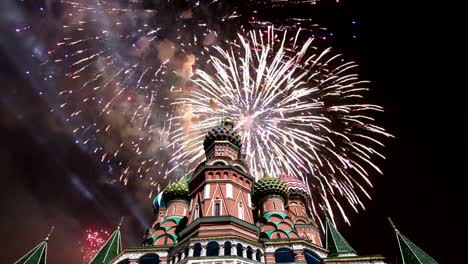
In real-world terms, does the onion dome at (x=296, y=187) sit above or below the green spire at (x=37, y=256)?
above

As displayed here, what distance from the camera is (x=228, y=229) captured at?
22344 millimetres

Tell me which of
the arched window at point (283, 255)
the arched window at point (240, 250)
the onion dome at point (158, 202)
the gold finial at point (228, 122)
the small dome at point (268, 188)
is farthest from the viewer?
the onion dome at point (158, 202)

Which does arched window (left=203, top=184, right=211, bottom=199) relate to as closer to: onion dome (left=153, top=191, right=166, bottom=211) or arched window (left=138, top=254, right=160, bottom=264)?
arched window (left=138, top=254, right=160, bottom=264)

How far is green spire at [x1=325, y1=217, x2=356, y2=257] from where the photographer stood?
2798 centimetres

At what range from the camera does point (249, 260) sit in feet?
69.3

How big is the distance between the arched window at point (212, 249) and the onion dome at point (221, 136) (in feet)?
36.1

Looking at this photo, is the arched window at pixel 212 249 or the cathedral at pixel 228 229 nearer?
the arched window at pixel 212 249

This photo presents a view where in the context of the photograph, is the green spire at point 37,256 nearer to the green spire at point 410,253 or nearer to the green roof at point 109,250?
the green roof at point 109,250

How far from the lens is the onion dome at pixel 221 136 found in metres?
30.3

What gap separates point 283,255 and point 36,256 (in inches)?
938

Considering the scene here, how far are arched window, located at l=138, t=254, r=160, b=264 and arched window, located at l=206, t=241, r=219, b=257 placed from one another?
660 cm

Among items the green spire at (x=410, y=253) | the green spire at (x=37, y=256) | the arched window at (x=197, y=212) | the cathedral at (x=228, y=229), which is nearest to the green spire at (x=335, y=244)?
the cathedral at (x=228, y=229)

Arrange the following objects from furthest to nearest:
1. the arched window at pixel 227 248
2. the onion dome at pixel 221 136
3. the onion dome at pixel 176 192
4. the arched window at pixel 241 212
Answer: the onion dome at pixel 176 192
the onion dome at pixel 221 136
the arched window at pixel 241 212
the arched window at pixel 227 248

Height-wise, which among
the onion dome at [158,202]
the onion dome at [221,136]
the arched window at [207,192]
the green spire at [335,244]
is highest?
the onion dome at [221,136]
